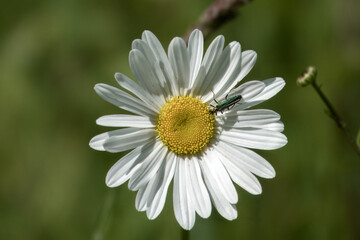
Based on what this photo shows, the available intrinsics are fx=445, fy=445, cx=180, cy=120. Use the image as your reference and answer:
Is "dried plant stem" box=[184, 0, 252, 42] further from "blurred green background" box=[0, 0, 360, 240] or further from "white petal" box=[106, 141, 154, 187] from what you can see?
"blurred green background" box=[0, 0, 360, 240]

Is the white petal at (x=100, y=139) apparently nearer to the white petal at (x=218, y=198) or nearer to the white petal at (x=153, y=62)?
the white petal at (x=153, y=62)

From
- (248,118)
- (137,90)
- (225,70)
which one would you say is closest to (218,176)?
(248,118)

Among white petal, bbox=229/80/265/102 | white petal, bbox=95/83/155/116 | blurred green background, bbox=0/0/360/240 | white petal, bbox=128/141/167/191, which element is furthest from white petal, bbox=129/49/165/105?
blurred green background, bbox=0/0/360/240
